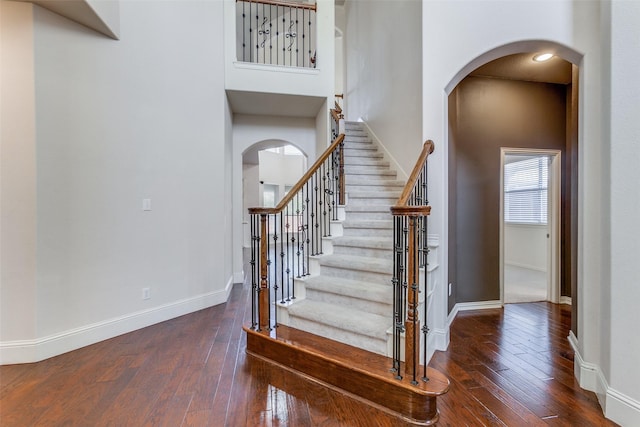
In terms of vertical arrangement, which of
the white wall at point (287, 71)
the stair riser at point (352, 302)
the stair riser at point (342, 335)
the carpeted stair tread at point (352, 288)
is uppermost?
the white wall at point (287, 71)

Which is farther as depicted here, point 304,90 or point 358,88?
point 358,88

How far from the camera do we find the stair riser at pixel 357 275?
268 centimetres

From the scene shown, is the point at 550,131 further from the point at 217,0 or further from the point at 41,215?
the point at 41,215

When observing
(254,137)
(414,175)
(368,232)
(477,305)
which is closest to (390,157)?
(368,232)

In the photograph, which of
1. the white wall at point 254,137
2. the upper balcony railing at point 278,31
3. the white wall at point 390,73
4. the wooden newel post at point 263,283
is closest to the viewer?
the wooden newel post at point 263,283

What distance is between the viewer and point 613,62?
1823 millimetres

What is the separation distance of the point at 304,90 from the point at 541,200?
17.3 ft

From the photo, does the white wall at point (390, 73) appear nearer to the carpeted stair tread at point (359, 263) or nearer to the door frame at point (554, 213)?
the carpeted stair tread at point (359, 263)

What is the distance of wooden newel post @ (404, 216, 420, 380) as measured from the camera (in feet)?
5.86

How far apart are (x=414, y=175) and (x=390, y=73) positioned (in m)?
2.02

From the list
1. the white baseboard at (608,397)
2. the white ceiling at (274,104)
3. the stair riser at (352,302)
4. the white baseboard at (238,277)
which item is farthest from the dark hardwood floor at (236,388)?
the white ceiling at (274,104)

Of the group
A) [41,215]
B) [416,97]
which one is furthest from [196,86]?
[416,97]

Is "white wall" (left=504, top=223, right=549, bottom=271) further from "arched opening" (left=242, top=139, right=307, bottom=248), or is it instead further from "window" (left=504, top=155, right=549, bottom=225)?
"arched opening" (left=242, top=139, right=307, bottom=248)

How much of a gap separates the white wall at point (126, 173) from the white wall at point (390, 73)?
2.13 metres
